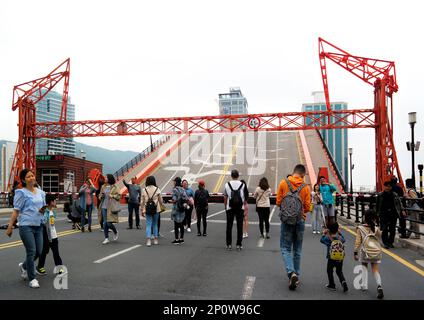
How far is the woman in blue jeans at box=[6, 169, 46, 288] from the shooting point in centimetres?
610

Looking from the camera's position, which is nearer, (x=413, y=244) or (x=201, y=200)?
(x=413, y=244)

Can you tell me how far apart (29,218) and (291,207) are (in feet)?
13.6

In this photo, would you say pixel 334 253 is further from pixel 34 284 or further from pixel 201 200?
pixel 201 200

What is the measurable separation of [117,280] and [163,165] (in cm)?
4020

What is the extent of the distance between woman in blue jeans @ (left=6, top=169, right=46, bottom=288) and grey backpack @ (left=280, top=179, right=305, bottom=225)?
391cm

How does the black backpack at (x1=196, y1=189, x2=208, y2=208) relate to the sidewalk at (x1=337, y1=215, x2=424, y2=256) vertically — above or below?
above

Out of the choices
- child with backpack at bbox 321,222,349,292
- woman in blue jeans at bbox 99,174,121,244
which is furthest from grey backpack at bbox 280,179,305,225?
woman in blue jeans at bbox 99,174,121,244

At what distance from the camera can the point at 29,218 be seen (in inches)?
242

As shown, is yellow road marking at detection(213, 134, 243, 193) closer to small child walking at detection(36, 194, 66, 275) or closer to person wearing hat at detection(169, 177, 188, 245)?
person wearing hat at detection(169, 177, 188, 245)

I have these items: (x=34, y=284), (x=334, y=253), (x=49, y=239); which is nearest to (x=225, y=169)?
(x=49, y=239)

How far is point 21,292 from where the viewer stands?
227 inches

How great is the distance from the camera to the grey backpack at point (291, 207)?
20.5 ft

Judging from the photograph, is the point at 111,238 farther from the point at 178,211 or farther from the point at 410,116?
the point at 410,116

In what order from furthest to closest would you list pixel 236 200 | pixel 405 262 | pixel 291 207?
pixel 236 200, pixel 405 262, pixel 291 207
